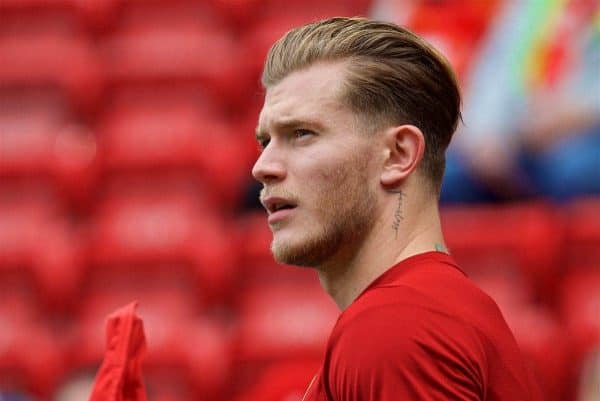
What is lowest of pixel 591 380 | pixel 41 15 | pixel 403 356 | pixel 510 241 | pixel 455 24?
pixel 591 380

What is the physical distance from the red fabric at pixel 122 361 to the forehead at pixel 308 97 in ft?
0.70

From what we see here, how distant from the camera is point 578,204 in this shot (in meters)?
2.33

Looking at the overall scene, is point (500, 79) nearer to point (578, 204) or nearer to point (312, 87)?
point (578, 204)

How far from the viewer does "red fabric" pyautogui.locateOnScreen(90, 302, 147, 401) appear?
100 centimetres

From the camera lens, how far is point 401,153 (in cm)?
97

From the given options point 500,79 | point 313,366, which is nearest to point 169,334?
point 313,366

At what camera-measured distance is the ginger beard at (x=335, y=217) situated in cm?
96

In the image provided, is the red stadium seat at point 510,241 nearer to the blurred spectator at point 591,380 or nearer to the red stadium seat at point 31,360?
the blurred spectator at point 591,380

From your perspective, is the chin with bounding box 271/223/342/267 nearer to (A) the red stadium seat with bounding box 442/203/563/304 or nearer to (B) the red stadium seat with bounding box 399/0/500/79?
(A) the red stadium seat with bounding box 442/203/563/304

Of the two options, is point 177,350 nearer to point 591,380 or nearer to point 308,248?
point 591,380

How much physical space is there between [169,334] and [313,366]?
0.33 m

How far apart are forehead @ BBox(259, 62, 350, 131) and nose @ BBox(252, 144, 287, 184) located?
0.08 feet

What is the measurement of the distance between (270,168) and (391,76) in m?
0.13

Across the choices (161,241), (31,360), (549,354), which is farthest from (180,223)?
(549,354)
